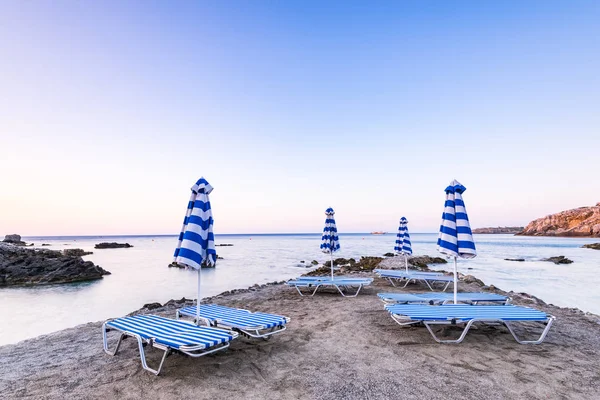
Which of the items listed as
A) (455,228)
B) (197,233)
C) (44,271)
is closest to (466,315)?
(455,228)

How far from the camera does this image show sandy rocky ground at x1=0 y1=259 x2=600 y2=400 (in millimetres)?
3193

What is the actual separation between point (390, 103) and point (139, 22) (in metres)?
13.4

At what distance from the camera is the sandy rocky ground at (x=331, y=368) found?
319 centimetres

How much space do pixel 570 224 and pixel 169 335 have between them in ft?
355

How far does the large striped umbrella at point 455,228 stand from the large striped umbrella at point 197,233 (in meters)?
3.97

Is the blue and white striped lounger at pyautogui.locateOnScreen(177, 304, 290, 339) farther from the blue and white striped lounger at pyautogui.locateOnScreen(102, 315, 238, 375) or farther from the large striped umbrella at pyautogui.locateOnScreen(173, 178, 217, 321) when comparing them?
the large striped umbrella at pyautogui.locateOnScreen(173, 178, 217, 321)

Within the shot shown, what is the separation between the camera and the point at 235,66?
15.6 m

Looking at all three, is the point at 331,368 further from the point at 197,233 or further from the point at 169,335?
the point at 197,233

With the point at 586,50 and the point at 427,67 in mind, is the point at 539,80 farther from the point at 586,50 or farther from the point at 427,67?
the point at 427,67

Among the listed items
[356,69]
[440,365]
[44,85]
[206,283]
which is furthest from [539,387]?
[44,85]

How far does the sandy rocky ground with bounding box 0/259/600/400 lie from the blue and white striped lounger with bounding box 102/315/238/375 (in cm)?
34

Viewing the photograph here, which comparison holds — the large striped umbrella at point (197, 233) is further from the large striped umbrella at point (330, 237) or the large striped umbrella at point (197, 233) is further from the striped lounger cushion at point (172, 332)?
Result: the large striped umbrella at point (330, 237)

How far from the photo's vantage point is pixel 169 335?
11.8 feet

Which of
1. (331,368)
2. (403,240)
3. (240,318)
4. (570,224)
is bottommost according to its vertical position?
(331,368)
